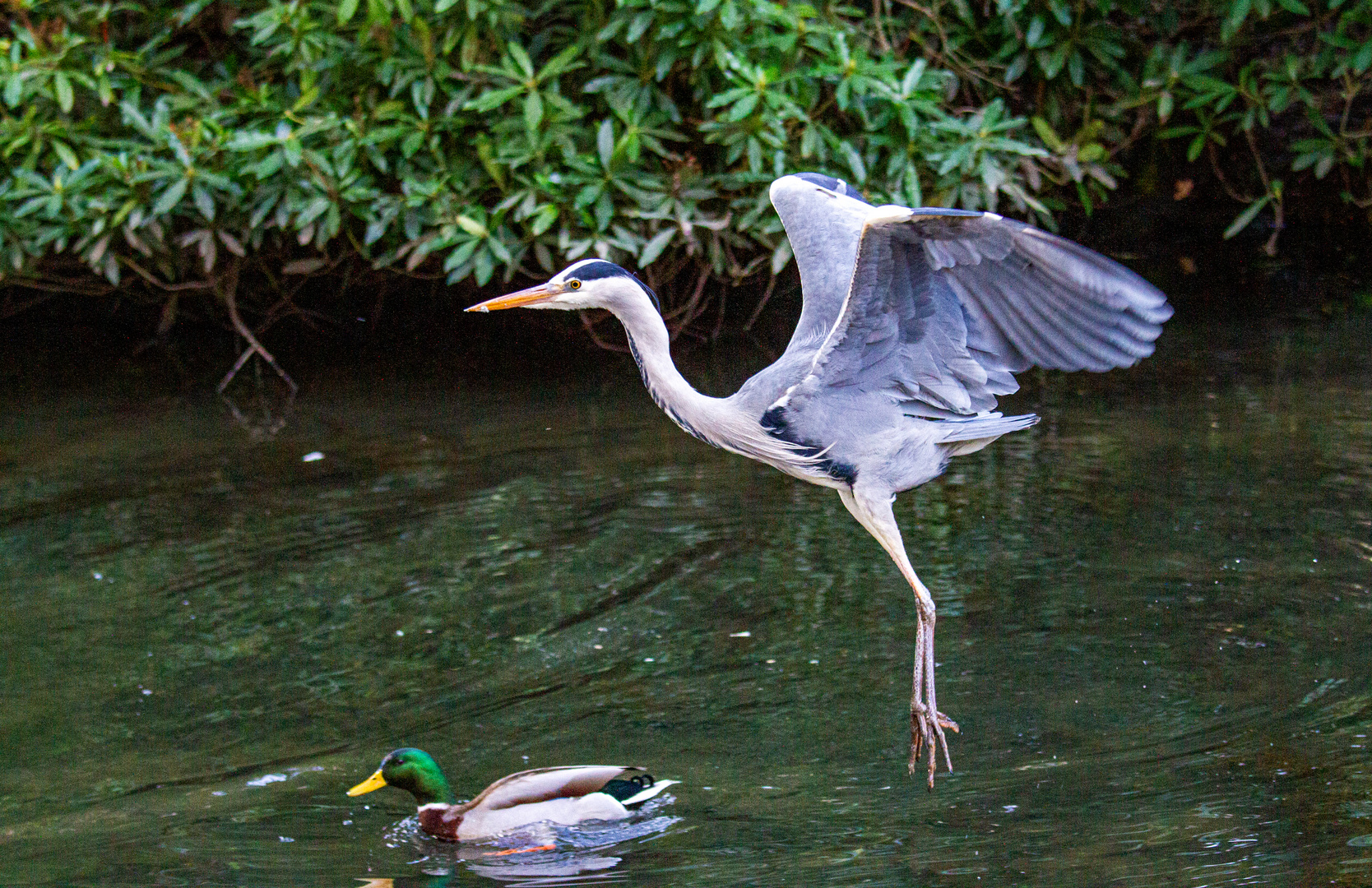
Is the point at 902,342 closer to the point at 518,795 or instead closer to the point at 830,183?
the point at 830,183

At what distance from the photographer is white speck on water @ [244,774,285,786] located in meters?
4.36

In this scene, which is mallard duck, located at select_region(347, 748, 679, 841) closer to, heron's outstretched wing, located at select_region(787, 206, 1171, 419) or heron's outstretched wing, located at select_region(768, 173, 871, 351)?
heron's outstretched wing, located at select_region(787, 206, 1171, 419)

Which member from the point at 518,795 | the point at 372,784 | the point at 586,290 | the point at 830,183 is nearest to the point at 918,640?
the point at 518,795

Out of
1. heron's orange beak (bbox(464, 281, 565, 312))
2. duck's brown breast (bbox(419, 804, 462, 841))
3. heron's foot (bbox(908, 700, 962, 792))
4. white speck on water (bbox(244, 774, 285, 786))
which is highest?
heron's orange beak (bbox(464, 281, 565, 312))

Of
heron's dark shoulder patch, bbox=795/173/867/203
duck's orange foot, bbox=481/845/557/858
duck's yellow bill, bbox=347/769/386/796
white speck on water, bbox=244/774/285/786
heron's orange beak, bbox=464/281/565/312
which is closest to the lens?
heron's orange beak, bbox=464/281/565/312

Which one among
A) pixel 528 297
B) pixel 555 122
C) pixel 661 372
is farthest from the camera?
pixel 555 122

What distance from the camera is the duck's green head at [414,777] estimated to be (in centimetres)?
417

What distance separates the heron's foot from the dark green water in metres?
0.09

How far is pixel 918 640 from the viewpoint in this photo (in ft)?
13.8

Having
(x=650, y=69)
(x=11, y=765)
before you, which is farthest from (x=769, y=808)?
(x=650, y=69)

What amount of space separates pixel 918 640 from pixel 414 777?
139 cm

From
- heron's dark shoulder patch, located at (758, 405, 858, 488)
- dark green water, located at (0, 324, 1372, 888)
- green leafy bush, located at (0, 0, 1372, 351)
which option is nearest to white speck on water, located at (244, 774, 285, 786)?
dark green water, located at (0, 324, 1372, 888)

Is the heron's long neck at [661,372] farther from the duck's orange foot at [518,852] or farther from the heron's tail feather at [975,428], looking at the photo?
the duck's orange foot at [518,852]

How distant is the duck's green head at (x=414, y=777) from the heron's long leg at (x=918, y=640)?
1.25m
